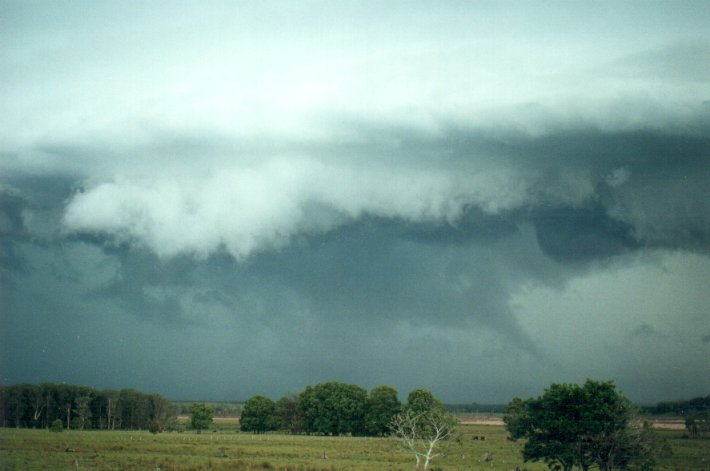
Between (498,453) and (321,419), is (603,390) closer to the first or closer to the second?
(498,453)

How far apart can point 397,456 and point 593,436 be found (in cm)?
3538

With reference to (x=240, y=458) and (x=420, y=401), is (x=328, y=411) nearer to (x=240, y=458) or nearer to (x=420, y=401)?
(x=420, y=401)

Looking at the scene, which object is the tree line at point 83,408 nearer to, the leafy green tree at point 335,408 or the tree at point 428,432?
the leafy green tree at point 335,408

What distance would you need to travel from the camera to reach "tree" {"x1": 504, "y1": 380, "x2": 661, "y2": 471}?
5966 cm

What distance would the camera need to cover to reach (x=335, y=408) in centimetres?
14788

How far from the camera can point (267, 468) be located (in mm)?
67125

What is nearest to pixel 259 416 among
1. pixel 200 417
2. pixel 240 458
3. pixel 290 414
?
pixel 290 414

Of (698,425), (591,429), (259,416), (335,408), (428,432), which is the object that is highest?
(591,429)

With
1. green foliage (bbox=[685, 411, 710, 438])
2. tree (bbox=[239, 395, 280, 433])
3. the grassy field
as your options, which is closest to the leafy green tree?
tree (bbox=[239, 395, 280, 433])

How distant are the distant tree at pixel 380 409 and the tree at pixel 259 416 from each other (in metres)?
26.0

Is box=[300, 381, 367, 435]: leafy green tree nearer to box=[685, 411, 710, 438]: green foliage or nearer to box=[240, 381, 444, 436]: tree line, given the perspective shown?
box=[240, 381, 444, 436]: tree line

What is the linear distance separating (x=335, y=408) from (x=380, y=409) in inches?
442

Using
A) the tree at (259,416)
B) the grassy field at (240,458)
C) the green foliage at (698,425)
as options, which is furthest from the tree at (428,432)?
the green foliage at (698,425)

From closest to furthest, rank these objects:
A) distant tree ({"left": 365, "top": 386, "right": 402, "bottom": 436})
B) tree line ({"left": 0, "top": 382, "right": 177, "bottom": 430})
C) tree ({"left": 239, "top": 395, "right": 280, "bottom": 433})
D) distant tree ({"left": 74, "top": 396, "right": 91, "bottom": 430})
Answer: distant tree ({"left": 365, "top": 386, "right": 402, "bottom": 436}) → tree line ({"left": 0, "top": 382, "right": 177, "bottom": 430}) → distant tree ({"left": 74, "top": 396, "right": 91, "bottom": 430}) → tree ({"left": 239, "top": 395, "right": 280, "bottom": 433})
